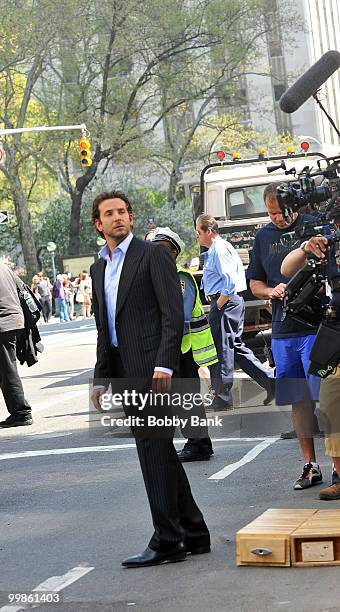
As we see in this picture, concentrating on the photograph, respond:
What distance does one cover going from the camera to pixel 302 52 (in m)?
88.2

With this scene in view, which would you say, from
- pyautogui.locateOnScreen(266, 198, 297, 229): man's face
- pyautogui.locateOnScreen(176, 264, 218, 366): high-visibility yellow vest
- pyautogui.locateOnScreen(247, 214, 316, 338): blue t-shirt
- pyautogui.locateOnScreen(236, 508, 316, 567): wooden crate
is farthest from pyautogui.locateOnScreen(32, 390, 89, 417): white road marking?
pyautogui.locateOnScreen(236, 508, 316, 567): wooden crate

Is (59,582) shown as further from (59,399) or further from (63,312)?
(63,312)

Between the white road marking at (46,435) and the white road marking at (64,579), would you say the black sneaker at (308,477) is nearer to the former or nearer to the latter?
the white road marking at (64,579)

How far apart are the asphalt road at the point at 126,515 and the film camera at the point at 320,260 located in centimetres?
117

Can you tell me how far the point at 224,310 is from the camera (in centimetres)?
1332

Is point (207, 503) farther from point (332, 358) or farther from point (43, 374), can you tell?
point (43, 374)

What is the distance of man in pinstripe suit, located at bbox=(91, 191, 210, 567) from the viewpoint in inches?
268

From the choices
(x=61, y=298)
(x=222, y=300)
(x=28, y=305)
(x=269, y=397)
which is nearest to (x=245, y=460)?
(x=222, y=300)

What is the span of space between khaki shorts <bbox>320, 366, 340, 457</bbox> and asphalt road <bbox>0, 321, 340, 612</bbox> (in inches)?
17.2

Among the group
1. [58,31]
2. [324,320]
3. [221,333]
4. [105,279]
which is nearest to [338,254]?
[324,320]

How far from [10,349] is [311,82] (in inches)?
292

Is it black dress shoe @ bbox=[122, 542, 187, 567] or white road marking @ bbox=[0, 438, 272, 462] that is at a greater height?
black dress shoe @ bbox=[122, 542, 187, 567]

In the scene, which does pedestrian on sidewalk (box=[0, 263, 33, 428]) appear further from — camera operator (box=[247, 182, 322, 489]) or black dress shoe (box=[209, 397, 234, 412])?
camera operator (box=[247, 182, 322, 489])

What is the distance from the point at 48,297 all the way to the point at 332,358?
4037cm
